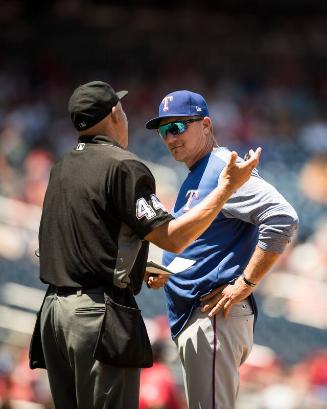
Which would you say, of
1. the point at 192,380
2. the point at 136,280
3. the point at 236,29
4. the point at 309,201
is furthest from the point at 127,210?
the point at 236,29

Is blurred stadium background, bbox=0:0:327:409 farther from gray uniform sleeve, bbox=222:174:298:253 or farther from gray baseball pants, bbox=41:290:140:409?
gray baseball pants, bbox=41:290:140:409

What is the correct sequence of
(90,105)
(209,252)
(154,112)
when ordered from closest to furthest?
(90,105)
(209,252)
(154,112)

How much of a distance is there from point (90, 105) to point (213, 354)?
1.04 metres

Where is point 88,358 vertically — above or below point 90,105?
below

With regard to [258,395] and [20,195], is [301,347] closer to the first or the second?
[258,395]

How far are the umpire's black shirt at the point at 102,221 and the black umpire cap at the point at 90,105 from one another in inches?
4.2

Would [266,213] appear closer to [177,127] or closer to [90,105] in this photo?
[177,127]

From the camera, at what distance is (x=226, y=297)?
358 cm

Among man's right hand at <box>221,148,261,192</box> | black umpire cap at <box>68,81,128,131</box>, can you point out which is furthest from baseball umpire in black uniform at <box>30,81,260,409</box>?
black umpire cap at <box>68,81,128,131</box>

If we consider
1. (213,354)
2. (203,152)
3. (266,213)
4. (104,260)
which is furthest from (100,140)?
(213,354)

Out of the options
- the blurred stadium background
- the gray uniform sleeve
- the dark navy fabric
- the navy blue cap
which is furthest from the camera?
the blurred stadium background

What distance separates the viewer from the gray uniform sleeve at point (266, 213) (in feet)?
11.6

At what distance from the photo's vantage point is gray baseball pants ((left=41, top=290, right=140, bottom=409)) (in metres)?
3.19

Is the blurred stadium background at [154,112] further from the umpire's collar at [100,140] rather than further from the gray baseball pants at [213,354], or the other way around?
the umpire's collar at [100,140]
